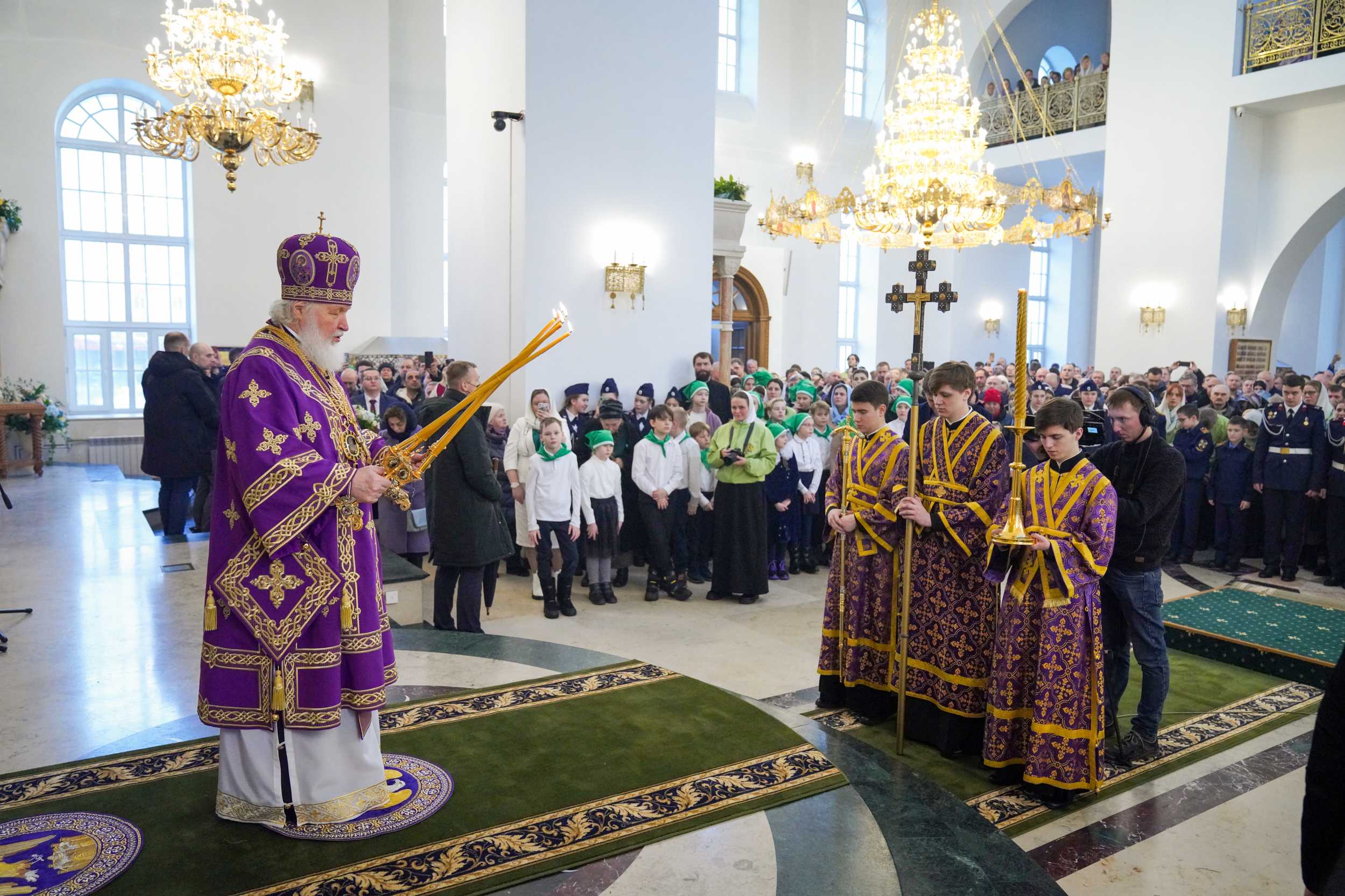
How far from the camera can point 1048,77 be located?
2039 cm

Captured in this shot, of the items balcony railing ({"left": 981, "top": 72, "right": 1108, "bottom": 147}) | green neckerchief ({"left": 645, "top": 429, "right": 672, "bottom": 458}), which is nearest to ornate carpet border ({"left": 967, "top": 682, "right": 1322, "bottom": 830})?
green neckerchief ({"left": 645, "top": 429, "right": 672, "bottom": 458})

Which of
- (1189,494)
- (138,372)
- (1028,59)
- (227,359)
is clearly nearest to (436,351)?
(227,359)

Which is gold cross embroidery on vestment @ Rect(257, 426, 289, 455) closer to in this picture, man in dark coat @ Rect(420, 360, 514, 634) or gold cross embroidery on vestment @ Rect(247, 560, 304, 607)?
gold cross embroidery on vestment @ Rect(247, 560, 304, 607)

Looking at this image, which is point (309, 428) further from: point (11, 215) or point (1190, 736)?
point (11, 215)

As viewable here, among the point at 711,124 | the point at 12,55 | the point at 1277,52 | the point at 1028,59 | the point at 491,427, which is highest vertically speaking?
the point at 1028,59

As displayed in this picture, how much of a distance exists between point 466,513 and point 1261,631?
219 inches

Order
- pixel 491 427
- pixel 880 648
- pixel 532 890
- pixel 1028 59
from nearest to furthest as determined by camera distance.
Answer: pixel 532 890 < pixel 880 648 < pixel 491 427 < pixel 1028 59

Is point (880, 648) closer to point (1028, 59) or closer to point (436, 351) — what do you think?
point (436, 351)

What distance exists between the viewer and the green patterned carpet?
5.82 meters

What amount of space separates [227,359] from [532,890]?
13.4 meters

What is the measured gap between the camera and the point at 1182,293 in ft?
50.9

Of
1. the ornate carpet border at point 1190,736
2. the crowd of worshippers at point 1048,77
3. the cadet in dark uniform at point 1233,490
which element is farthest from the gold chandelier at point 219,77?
the crowd of worshippers at point 1048,77

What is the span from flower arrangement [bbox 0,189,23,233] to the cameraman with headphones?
14487mm

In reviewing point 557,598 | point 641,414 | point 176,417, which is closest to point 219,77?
point 176,417
